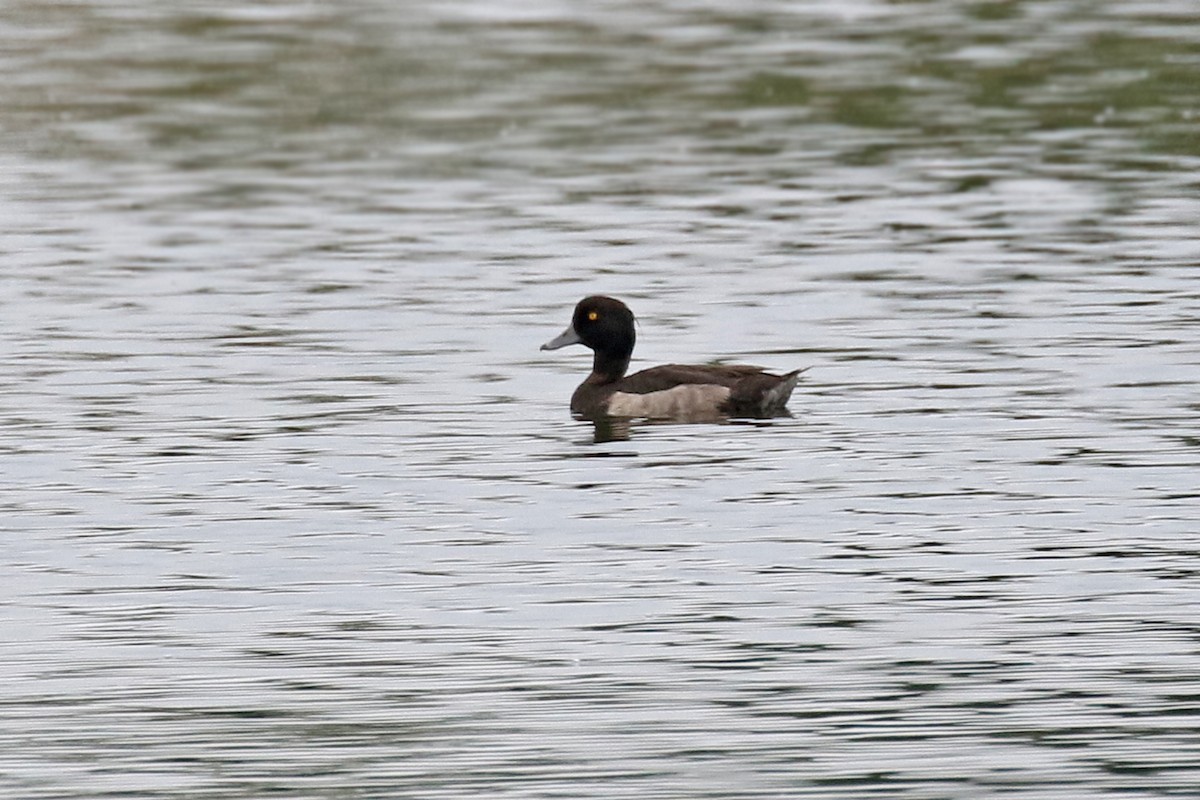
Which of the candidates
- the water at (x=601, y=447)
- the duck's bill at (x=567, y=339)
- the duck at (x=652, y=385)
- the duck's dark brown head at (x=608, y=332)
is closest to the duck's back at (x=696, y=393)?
the duck at (x=652, y=385)

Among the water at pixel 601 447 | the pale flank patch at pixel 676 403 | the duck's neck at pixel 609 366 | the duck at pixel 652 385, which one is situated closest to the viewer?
the water at pixel 601 447

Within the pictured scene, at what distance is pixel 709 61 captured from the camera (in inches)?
1540

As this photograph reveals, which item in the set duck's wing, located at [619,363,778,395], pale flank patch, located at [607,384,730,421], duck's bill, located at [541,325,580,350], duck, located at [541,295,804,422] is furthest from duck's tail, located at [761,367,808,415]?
duck's bill, located at [541,325,580,350]

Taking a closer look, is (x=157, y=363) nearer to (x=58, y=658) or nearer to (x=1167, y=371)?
(x=1167, y=371)

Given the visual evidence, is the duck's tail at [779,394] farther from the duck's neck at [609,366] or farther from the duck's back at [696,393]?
the duck's neck at [609,366]

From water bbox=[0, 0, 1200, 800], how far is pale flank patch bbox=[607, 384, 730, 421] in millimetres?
336

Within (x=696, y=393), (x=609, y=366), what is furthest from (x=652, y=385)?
(x=609, y=366)

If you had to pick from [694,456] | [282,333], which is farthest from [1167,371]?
[282,333]

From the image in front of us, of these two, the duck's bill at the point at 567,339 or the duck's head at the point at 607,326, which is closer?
the duck's head at the point at 607,326

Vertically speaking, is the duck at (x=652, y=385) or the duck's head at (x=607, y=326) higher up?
the duck's head at (x=607, y=326)

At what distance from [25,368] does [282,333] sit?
225 cm

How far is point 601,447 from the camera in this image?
16.8 m

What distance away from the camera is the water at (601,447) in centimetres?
1042

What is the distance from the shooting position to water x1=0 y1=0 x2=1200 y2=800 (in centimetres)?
1042
